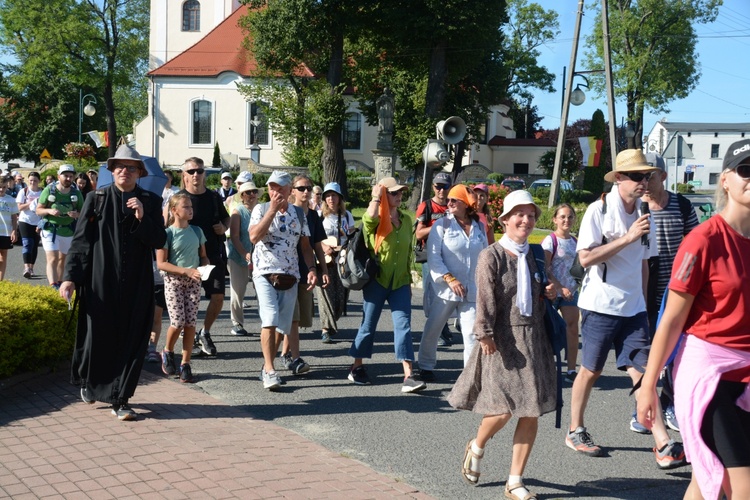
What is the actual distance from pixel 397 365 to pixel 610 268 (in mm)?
3474

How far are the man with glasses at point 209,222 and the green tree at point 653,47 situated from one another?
5477 cm

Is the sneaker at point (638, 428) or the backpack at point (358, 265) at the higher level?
the backpack at point (358, 265)

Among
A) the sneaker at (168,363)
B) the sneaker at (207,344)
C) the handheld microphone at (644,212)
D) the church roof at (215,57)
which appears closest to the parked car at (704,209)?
the handheld microphone at (644,212)

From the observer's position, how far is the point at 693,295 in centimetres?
366

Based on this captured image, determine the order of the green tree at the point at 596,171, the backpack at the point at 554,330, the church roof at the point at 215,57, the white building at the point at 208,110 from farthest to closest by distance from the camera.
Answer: the white building at the point at 208,110, the church roof at the point at 215,57, the green tree at the point at 596,171, the backpack at the point at 554,330

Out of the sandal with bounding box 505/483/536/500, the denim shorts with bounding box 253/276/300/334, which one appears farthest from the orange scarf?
the sandal with bounding box 505/483/536/500

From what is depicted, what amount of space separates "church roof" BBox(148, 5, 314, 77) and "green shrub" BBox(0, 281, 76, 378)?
49236 millimetres

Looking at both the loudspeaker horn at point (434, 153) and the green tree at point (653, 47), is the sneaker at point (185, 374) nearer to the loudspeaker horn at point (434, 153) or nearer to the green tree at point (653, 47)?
the loudspeaker horn at point (434, 153)

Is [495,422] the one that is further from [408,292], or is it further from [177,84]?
[177,84]

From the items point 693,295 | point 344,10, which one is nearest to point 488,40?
point 344,10

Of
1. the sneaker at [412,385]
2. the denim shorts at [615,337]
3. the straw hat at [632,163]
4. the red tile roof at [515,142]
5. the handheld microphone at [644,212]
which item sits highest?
the red tile roof at [515,142]

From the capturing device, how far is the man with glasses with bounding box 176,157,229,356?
8.85m

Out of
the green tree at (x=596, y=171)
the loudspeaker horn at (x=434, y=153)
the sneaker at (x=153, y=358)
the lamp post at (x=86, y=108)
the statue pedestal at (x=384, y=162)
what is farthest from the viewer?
the green tree at (x=596, y=171)

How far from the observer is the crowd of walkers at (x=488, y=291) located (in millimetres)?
3660
